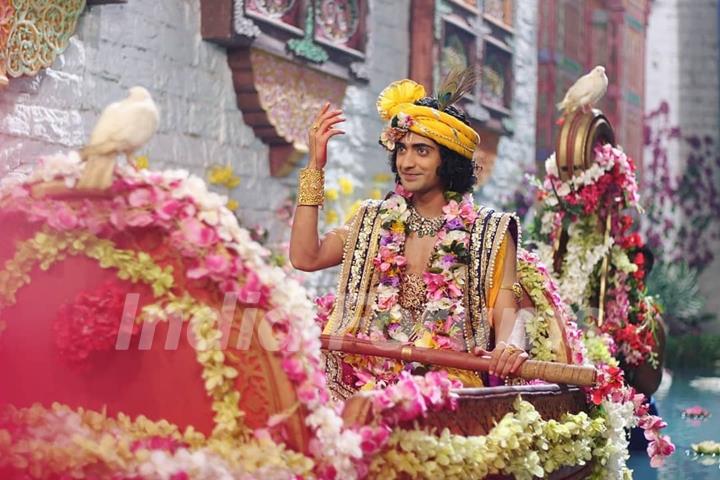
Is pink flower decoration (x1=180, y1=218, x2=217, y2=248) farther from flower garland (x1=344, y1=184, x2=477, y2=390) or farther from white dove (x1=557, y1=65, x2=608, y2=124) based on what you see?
white dove (x1=557, y1=65, x2=608, y2=124)

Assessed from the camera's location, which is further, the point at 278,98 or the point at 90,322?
the point at 278,98

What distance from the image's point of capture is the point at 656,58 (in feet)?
50.2

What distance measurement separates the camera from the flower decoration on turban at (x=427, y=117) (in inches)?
167

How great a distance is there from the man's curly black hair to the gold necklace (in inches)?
4.5

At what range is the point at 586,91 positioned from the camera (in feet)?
19.0

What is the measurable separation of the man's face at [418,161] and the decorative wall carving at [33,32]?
1.37 m

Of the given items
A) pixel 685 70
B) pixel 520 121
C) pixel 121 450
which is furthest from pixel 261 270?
pixel 685 70

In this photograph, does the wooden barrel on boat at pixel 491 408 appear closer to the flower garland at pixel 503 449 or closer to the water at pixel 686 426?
the flower garland at pixel 503 449

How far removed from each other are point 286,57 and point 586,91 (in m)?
1.49

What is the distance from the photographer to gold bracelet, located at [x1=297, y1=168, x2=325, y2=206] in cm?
408

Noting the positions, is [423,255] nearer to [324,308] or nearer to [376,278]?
[376,278]

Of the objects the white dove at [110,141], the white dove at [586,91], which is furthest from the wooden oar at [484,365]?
the white dove at [586,91]

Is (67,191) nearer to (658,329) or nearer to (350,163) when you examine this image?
(658,329)

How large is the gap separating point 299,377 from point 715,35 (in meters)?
13.4
